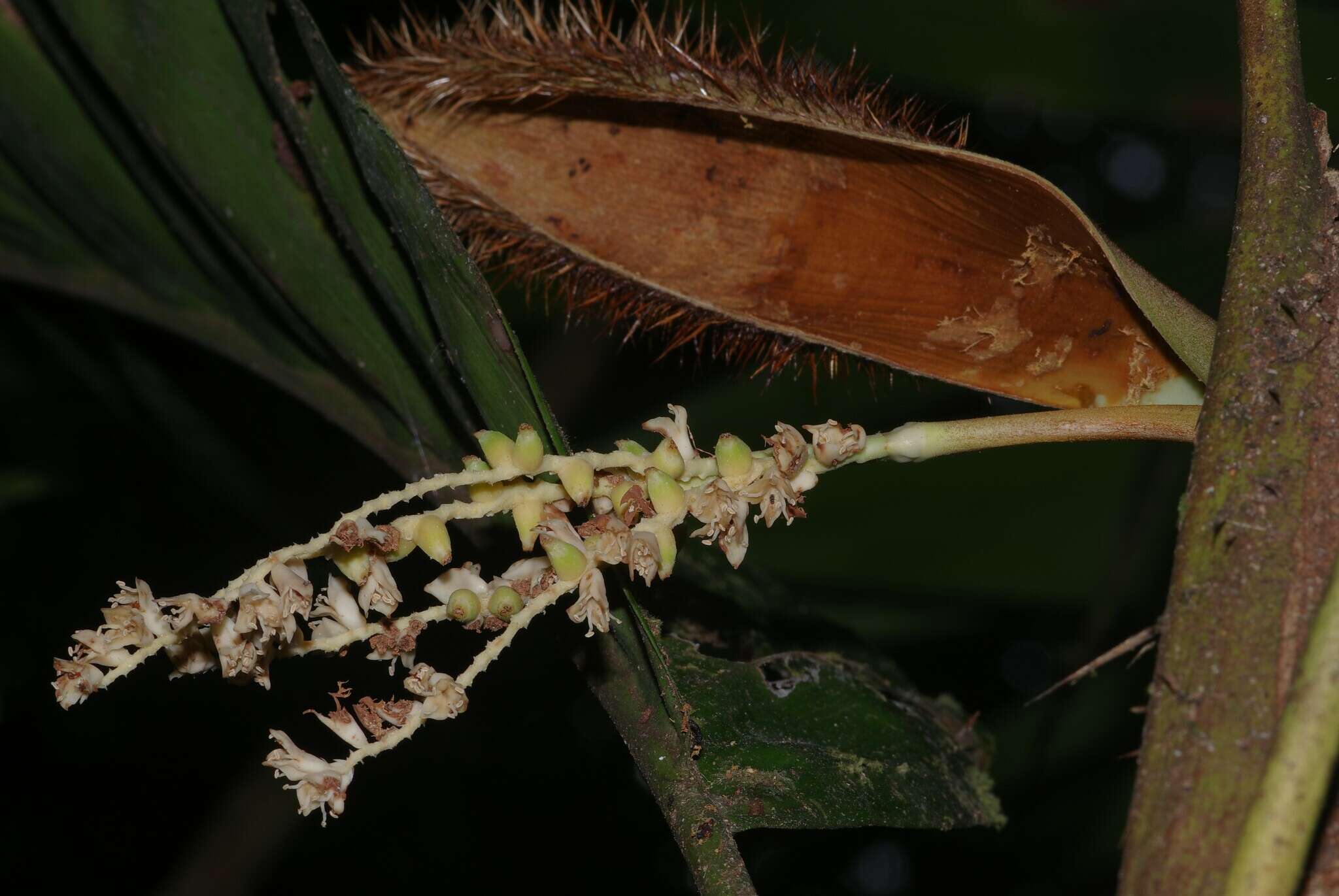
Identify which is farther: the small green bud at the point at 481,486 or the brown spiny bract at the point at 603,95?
the brown spiny bract at the point at 603,95

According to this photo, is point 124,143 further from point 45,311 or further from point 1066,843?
point 1066,843

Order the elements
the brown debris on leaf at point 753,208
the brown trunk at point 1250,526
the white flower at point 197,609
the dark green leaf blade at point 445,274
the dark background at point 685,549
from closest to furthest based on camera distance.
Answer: the brown trunk at point 1250,526 → the white flower at point 197,609 → the dark green leaf blade at point 445,274 → the brown debris on leaf at point 753,208 → the dark background at point 685,549

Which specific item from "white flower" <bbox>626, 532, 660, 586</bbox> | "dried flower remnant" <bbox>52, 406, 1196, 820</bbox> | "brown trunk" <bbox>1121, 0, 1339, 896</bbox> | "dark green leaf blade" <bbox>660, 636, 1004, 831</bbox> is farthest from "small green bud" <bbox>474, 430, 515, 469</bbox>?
"brown trunk" <bbox>1121, 0, 1339, 896</bbox>

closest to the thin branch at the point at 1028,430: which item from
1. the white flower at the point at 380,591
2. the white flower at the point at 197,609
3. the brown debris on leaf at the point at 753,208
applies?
the brown debris on leaf at the point at 753,208

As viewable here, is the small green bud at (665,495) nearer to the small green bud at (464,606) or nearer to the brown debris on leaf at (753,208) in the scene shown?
the small green bud at (464,606)

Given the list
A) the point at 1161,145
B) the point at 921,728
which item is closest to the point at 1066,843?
the point at 921,728

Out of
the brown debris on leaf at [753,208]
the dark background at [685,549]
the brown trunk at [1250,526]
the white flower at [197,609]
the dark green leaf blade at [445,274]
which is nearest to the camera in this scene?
the brown trunk at [1250,526]

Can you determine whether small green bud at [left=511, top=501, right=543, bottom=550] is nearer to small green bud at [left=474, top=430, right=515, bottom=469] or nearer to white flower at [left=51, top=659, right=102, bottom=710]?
small green bud at [left=474, top=430, right=515, bottom=469]

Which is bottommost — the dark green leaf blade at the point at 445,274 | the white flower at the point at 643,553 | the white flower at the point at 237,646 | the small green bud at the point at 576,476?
the white flower at the point at 237,646
